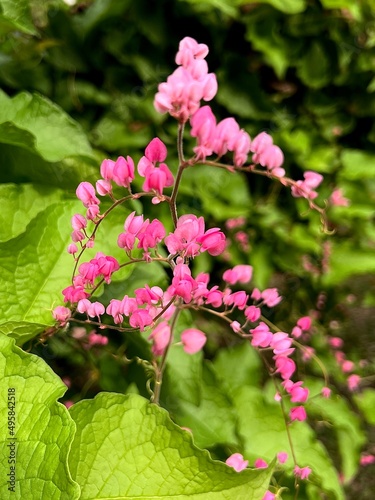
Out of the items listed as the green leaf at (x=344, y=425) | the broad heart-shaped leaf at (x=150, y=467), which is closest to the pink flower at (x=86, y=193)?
the broad heart-shaped leaf at (x=150, y=467)

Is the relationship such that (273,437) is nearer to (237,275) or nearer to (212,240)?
(237,275)

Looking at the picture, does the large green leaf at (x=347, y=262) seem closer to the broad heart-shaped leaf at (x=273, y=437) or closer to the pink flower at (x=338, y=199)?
the pink flower at (x=338, y=199)

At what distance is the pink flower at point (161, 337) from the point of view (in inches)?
26.1

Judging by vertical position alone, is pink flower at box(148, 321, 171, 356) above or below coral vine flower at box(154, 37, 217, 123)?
below

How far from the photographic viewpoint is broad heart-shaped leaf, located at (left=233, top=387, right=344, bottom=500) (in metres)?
0.92

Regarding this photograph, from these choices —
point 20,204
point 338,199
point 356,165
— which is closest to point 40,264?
point 20,204

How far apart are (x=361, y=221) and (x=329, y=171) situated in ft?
0.62

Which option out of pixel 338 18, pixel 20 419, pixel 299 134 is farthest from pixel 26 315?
pixel 338 18

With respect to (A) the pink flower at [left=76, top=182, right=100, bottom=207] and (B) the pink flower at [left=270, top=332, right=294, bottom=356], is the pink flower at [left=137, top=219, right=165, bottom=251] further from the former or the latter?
(B) the pink flower at [left=270, top=332, right=294, bottom=356]

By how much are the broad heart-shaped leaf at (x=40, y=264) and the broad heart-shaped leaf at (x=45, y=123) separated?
Answer: 5.9 inches

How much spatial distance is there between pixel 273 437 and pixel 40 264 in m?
0.51

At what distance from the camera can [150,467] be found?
543 mm

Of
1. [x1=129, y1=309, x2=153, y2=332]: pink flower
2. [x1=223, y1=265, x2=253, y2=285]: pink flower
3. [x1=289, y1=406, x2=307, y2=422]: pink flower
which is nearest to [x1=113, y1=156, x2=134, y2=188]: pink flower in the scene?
[x1=129, y1=309, x2=153, y2=332]: pink flower

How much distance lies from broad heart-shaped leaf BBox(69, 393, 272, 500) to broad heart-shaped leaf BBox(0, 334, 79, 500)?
0.18 feet
